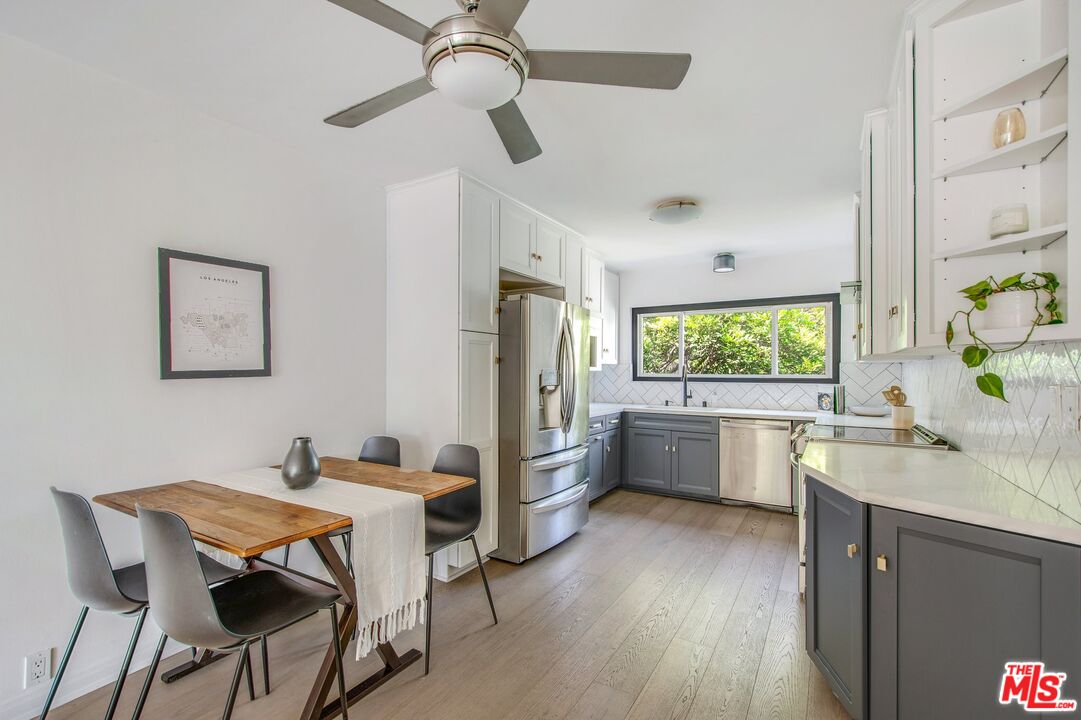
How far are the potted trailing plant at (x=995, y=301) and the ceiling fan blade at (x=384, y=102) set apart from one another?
1.70 meters

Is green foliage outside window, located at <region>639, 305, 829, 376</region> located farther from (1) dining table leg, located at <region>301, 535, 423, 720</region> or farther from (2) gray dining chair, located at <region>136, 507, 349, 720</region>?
(2) gray dining chair, located at <region>136, 507, 349, 720</region>

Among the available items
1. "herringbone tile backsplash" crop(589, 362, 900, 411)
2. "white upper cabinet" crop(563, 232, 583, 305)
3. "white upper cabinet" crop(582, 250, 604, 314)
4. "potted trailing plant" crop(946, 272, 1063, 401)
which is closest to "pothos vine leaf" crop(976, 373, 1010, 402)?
"potted trailing plant" crop(946, 272, 1063, 401)

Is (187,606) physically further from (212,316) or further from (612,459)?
(612,459)

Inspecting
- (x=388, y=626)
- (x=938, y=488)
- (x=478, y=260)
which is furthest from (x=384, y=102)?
(x=938, y=488)

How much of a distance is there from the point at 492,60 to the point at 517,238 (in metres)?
2.13

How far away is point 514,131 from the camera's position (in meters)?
1.64

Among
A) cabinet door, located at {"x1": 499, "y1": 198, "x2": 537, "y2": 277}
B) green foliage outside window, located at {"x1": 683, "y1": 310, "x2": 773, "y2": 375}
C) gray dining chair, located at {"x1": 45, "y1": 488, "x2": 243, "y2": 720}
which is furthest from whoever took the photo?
green foliage outside window, located at {"x1": 683, "y1": 310, "x2": 773, "y2": 375}

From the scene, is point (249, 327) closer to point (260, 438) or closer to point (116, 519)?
point (260, 438)

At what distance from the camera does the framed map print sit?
2105 mm

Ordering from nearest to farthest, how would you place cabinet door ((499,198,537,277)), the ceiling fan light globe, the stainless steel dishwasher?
1. the ceiling fan light globe
2. cabinet door ((499,198,537,277))
3. the stainless steel dishwasher

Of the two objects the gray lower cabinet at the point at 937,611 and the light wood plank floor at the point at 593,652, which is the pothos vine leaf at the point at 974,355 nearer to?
the gray lower cabinet at the point at 937,611

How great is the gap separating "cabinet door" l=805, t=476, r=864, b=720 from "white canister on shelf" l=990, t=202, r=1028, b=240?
883 mm

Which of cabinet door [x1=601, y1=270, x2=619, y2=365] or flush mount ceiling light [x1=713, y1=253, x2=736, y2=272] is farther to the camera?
cabinet door [x1=601, y1=270, x2=619, y2=365]

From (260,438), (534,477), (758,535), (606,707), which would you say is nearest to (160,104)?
(260,438)
